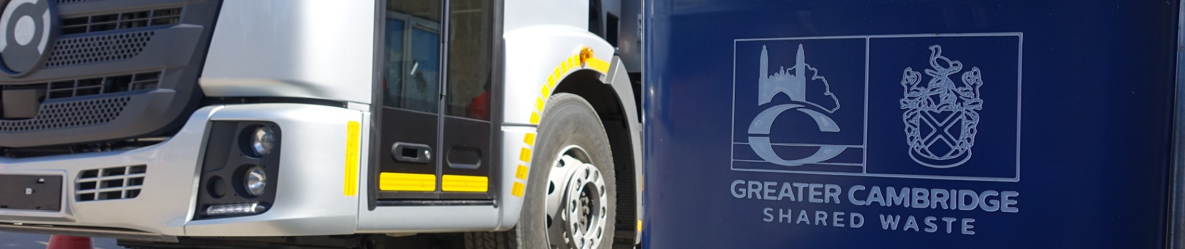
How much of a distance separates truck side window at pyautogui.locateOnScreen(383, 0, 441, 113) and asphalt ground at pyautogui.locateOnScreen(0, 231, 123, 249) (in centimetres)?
457

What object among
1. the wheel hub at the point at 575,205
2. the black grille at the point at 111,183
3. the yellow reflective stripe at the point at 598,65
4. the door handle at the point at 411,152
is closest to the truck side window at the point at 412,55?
the door handle at the point at 411,152

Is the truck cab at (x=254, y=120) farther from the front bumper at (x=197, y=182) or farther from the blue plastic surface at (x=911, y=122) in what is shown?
the blue plastic surface at (x=911, y=122)

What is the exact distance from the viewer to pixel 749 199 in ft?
9.36

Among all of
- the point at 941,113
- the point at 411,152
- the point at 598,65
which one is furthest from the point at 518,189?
the point at 941,113

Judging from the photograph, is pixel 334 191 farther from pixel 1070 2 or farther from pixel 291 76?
pixel 1070 2

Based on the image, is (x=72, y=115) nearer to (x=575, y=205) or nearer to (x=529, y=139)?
(x=529, y=139)

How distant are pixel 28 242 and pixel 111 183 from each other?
5695 mm

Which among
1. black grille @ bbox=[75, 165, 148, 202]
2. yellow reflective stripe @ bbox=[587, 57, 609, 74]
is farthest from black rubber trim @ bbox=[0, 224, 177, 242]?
yellow reflective stripe @ bbox=[587, 57, 609, 74]

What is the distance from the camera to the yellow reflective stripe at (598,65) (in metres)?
5.78

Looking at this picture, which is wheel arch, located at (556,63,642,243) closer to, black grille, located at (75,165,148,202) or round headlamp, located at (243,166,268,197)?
round headlamp, located at (243,166,268,197)

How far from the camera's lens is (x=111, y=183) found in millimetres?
3967

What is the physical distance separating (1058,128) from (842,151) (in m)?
0.47

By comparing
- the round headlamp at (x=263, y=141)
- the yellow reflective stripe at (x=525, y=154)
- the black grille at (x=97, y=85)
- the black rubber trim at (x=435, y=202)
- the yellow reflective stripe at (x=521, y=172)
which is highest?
the black grille at (x=97, y=85)

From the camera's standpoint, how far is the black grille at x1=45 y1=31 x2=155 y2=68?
3.99m
